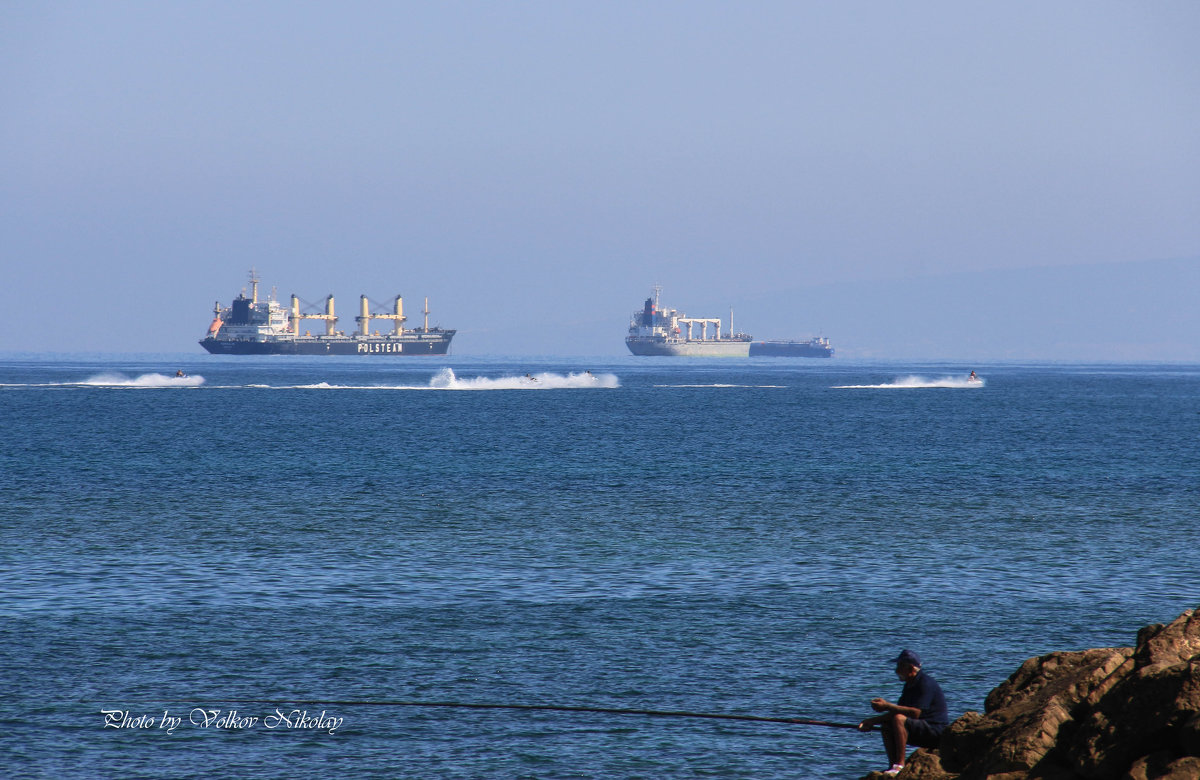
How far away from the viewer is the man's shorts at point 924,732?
12.4 m

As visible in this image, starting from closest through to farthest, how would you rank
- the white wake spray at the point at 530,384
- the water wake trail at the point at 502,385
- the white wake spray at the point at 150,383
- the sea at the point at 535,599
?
the sea at the point at 535,599
the water wake trail at the point at 502,385
the white wake spray at the point at 150,383
the white wake spray at the point at 530,384

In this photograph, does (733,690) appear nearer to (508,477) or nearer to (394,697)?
(394,697)

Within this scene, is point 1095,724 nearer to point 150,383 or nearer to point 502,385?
point 502,385

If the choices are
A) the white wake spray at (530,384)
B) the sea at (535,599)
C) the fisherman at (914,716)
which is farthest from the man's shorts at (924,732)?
the white wake spray at (530,384)

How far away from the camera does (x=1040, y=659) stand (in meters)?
13.2

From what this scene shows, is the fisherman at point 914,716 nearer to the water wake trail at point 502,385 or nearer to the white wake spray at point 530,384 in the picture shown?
the water wake trail at point 502,385

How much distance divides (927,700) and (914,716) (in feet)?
0.68

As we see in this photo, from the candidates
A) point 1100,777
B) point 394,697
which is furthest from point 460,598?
point 1100,777

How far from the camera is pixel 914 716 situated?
40.9 feet

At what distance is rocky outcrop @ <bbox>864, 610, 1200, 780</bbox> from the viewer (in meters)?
10.1

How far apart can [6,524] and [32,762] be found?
2186 centimetres

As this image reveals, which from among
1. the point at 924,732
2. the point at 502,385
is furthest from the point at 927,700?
the point at 502,385

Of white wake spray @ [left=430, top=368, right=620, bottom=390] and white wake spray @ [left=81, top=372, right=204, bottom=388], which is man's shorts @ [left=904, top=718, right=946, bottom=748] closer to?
white wake spray @ [left=430, top=368, right=620, bottom=390]

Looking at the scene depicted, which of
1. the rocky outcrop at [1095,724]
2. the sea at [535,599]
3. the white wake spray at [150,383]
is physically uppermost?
the rocky outcrop at [1095,724]
